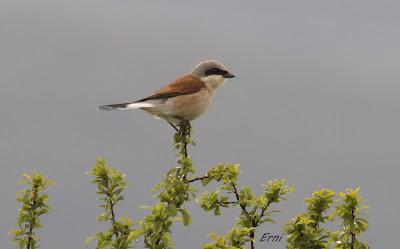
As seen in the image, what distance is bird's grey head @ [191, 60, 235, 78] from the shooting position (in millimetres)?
9258

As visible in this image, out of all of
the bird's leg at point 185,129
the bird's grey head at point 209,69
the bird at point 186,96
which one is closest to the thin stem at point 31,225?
the bird's leg at point 185,129

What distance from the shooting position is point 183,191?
526cm

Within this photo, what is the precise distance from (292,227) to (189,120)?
356cm

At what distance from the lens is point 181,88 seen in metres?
8.67

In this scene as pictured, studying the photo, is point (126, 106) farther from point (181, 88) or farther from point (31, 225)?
point (31, 225)

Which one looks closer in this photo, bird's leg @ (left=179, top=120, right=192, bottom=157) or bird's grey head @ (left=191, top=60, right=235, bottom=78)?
bird's leg @ (left=179, top=120, right=192, bottom=157)

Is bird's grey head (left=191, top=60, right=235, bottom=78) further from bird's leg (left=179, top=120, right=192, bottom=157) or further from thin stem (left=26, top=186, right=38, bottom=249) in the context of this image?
thin stem (left=26, top=186, right=38, bottom=249)

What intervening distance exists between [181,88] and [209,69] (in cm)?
80

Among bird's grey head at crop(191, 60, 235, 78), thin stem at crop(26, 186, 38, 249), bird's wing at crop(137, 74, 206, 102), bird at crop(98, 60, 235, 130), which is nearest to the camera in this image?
thin stem at crop(26, 186, 38, 249)

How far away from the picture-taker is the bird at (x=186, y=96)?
8266 mm

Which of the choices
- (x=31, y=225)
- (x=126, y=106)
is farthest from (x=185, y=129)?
(x=31, y=225)

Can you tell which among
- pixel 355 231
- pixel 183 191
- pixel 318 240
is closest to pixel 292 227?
pixel 318 240

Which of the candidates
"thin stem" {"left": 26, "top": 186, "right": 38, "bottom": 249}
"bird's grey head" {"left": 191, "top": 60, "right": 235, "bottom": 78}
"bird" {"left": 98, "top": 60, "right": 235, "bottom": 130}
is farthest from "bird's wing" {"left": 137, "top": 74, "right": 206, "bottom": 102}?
"thin stem" {"left": 26, "top": 186, "right": 38, "bottom": 249}

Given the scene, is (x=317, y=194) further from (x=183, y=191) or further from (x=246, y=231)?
(x=183, y=191)
